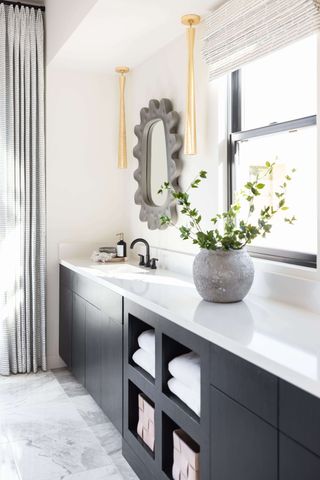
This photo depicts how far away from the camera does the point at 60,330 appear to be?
377 cm

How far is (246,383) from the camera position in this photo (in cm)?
139

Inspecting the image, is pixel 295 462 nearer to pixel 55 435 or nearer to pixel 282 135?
pixel 282 135

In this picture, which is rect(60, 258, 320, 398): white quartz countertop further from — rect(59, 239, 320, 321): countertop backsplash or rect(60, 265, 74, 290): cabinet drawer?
rect(60, 265, 74, 290): cabinet drawer

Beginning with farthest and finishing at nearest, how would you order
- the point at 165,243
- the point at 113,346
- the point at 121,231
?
the point at 121,231 < the point at 165,243 < the point at 113,346

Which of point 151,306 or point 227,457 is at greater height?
point 151,306

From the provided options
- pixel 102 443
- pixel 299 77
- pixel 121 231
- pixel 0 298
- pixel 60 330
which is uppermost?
pixel 299 77

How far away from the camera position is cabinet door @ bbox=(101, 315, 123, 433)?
251 cm

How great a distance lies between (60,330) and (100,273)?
1.05 m

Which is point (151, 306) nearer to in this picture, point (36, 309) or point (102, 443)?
point (102, 443)

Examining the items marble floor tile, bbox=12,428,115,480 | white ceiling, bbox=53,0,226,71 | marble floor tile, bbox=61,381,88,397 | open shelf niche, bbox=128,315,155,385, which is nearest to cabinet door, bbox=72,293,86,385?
marble floor tile, bbox=61,381,88,397

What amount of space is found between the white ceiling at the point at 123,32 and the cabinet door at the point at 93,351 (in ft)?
5.39

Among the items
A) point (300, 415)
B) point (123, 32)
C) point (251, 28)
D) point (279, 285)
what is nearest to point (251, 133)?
point (251, 28)

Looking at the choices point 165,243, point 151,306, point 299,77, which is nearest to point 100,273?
point 165,243

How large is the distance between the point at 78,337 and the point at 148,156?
52.9 inches
